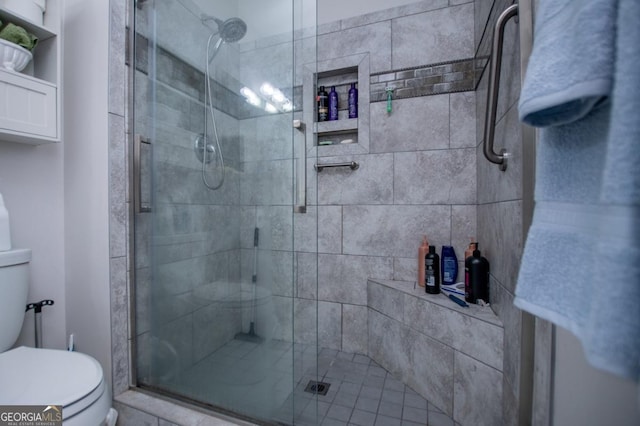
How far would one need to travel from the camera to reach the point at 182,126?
4.25ft

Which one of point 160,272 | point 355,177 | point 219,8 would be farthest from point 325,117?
point 160,272

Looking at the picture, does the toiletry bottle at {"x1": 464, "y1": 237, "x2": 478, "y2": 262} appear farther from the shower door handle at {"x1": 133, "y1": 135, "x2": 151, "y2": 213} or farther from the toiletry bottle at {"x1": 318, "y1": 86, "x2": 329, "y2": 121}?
the shower door handle at {"x1": 133, "y1": 135, "x2": 151, "y2": 213}

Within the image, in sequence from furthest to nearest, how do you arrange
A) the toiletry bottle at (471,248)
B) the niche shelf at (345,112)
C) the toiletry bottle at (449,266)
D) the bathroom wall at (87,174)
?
the niche shelf at (345,112)
the toiletry bottle at (449,266)
the toiletry bottle at (471,248)
the bathroom wall at (87,174)

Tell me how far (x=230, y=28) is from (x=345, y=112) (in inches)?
37.7

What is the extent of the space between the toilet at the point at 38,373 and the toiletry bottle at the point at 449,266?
1.69 metres

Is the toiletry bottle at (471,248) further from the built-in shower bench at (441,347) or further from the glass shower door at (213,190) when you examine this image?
the glass shower door at (213,190)

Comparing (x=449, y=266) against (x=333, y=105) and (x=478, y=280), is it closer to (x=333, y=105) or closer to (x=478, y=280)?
(x=478, y=280)

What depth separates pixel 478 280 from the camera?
1317mm

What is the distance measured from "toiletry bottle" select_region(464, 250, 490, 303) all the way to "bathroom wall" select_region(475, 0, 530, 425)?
2.1 inches

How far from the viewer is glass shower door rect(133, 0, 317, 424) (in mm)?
1198

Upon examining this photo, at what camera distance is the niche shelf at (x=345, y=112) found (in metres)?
1.86

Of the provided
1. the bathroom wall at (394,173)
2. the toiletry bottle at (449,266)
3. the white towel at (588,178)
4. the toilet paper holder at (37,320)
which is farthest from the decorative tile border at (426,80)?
the toilet paper holder at (37,320)

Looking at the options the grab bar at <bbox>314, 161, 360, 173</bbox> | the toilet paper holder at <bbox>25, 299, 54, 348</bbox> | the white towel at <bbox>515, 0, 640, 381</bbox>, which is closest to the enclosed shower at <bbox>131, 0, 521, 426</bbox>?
the toilet paper holder at <bbox>25, 299, 54, 348</bbox>

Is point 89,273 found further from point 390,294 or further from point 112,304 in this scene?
point 390,294
